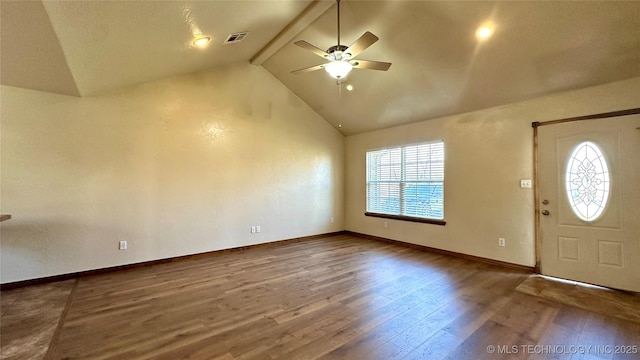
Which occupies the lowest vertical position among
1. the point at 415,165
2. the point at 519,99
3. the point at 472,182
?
the point at 472,182

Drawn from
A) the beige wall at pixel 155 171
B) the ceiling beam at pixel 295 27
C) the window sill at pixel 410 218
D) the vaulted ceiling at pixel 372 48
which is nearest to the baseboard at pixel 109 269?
the beige wall at pixel 155 171

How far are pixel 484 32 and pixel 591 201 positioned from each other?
101 inches

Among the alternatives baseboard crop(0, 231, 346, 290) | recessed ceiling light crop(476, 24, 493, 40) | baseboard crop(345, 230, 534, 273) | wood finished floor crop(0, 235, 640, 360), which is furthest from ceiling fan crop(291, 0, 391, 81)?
baseboard crop(0, 231, 346, 290)

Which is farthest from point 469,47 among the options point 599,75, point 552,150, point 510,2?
point 552,150

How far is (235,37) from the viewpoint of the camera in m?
3.77

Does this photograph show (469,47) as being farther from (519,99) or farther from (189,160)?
(189,160)

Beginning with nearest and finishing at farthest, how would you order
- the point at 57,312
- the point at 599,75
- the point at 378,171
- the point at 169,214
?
the point at 57,312 < the point at 599,75 < the point at 169,214 < the point at 378,171

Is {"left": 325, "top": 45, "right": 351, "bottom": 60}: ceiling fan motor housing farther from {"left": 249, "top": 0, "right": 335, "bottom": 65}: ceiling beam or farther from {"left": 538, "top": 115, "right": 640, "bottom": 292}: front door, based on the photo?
{"left": 538, "top": 115, "right": 640, "bottom": 292}: front door

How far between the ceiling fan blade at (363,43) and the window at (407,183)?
9.99ft

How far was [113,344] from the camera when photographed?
2162 mm

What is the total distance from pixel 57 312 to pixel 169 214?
74.0 inches

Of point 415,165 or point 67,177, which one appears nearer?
point 67,177

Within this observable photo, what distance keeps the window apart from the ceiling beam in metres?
3.11

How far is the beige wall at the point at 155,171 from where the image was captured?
345cm
